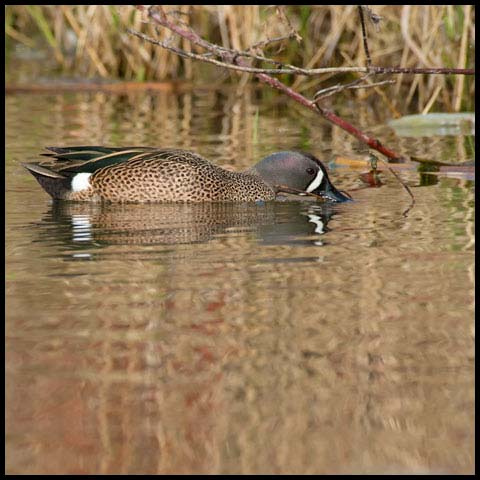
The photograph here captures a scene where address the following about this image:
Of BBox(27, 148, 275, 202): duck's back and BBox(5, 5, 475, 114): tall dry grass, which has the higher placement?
BBox(5, 5, 475, 114): tall dry grass

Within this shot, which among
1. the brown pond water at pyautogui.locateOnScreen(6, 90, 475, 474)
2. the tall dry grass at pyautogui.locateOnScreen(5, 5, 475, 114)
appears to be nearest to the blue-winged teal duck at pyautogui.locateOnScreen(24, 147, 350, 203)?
the brown pond water at pyautogui.locateOnScreen(6, 90, 475, 474)

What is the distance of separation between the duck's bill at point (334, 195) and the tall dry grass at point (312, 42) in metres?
2.87

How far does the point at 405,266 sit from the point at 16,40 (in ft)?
44.8

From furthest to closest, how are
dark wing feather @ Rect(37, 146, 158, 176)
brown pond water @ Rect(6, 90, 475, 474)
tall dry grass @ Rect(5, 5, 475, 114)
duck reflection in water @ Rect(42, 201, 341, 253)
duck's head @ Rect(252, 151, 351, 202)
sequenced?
tall dry grass @ Rect(5, 5, 475, 114), duck's head @ Rect(252, 151, 351, 202), dark wing feather @ Rect(37, 146, 158, 176), duck reflection in water @ Rect(42, 201, 341, 253), brown pond water @ Rect(6, 90, 475, 474)

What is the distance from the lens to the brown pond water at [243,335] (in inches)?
136

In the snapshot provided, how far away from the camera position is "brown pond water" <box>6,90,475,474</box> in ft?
11.3

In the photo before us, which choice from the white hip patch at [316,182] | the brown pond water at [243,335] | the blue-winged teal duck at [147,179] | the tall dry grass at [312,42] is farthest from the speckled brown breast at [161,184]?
the tall dry grass at [312,42]

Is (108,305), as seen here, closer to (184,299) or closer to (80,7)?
(184,299)

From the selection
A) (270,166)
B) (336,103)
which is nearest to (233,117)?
(336,103)

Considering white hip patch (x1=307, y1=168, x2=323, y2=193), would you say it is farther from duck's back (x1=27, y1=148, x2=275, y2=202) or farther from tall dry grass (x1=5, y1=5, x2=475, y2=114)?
tall dry grass (x1=5, y1=5, x2=475, y2=114)

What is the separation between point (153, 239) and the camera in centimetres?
633

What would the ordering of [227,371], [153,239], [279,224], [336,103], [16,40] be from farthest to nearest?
[16,40], [336,103], [279,224], [153,239], [227,371]

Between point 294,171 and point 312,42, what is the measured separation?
5580 millimetres

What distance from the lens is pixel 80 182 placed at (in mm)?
7688
